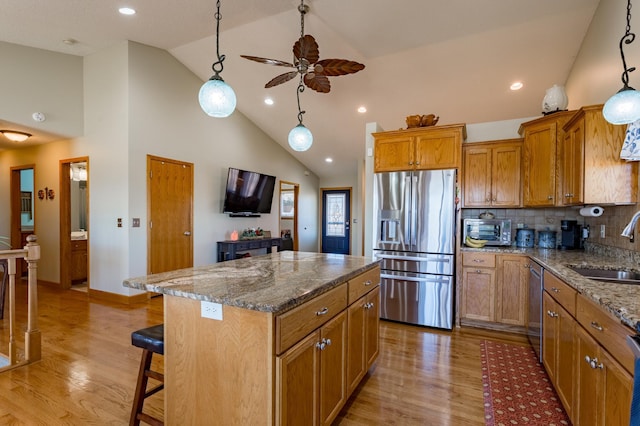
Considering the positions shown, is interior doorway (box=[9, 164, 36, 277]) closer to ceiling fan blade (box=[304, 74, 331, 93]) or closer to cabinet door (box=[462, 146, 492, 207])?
ceiling fan blade (box=[304, 74, 331, 93])

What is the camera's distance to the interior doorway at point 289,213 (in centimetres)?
800

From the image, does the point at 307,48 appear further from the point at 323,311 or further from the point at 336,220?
the point at 336,220

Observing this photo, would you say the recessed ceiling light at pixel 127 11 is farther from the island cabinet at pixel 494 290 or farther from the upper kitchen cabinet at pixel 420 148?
the island cabinet at pixel 494 290

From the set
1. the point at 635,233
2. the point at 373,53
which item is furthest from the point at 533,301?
the point at 373,53

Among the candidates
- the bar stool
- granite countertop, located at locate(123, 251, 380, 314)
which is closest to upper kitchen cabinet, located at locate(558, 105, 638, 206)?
granite countertop, located at locate(123, 251, 380, 314)

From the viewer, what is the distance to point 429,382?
239 centimetres

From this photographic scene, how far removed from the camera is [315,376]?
154 centimetres

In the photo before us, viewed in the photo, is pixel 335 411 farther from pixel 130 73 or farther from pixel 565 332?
pixel 130 73

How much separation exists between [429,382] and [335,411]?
981 millimetres

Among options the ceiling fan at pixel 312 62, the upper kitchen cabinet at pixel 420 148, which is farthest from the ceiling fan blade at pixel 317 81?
the upper kitchen cabinet at pixel 420 148

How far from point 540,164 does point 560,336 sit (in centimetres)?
191

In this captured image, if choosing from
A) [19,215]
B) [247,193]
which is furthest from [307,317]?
[19,215]

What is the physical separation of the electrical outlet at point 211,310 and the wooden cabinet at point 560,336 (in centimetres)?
188

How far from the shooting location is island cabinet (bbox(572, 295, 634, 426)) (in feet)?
3.90
